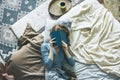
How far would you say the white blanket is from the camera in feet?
8.36

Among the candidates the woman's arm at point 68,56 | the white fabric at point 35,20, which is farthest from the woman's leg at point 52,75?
the white fabric at point 35,20

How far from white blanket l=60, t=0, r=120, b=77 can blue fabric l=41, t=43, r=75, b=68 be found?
0.28 ft

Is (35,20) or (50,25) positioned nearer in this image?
(50,25)

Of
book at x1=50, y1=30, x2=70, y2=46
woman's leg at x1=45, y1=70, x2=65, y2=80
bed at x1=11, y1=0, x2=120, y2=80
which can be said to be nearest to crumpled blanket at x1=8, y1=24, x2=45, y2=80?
woman's leg at x1=45, y1=70, x2=65, y2=80

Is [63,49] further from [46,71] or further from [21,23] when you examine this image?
[21,23]

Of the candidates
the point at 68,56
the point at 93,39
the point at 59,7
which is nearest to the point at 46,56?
the point at 68,56

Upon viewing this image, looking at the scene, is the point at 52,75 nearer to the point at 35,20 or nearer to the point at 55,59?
the point at 55,59

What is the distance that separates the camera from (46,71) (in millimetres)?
2543

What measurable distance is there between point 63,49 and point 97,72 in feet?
1.17

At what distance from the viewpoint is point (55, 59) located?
2.56 metres

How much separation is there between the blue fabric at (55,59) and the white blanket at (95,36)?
85mm

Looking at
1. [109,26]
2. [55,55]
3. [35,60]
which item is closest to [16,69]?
[35,60]

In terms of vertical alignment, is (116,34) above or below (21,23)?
below

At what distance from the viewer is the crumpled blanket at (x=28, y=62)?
2.53m
